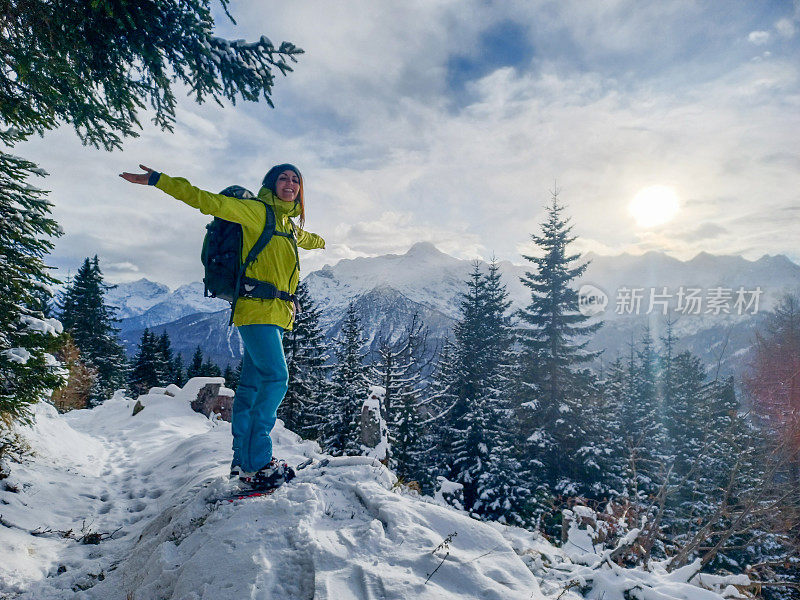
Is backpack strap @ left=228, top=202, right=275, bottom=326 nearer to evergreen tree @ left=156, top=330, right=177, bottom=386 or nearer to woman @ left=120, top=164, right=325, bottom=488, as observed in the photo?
woman @ left=120, top=164, right=325, bottom=488

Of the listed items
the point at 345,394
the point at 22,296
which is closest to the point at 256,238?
the point at 22,296

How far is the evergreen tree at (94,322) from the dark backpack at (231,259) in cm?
3514

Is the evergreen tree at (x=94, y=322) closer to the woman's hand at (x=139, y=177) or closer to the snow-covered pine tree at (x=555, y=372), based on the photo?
the snow-covered pine tree at (x=555, y=372)

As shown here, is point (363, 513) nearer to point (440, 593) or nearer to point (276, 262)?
point (440, 593)

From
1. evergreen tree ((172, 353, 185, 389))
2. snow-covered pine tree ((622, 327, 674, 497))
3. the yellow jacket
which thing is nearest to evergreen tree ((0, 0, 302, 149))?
the yellow jacket

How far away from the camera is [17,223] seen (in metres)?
5.55

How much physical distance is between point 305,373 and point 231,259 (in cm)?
1965

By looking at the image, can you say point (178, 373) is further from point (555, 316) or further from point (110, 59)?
point (110, 59)

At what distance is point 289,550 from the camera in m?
2.69

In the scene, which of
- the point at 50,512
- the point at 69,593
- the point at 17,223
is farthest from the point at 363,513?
the point at 17,223

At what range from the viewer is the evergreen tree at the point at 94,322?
3206 centimetres

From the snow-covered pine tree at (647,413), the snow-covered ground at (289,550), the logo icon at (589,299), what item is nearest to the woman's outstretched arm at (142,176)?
the snow-covered ground at (289,550)

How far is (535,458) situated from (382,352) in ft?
28.8

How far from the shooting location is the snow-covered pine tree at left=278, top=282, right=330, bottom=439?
69.1 ft
